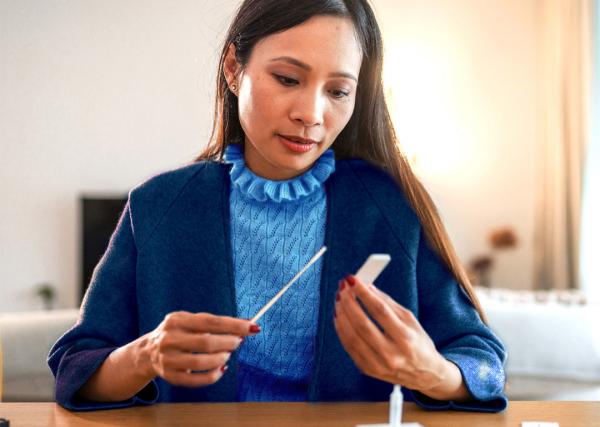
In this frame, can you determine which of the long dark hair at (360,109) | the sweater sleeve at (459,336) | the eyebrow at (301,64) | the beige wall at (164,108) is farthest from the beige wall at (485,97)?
the eyebrow at (301,64)

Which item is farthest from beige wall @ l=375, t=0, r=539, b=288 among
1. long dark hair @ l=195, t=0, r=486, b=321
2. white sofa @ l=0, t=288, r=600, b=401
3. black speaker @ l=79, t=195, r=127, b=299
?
long dark hair @ l=195, t=0, r=486, b=321

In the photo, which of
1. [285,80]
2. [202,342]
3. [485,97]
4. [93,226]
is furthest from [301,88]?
[485,97]

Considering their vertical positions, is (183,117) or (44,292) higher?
(183,117)

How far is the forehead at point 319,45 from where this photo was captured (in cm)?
110

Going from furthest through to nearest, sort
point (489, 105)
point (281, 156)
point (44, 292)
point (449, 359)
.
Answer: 1. point (489, 105)
2. point (44, 292)
3. point (281, 156)
4. point (449, 359)

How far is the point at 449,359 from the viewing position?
3.43 ft

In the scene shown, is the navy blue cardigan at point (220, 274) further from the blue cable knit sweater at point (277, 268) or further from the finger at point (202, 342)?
the finger at point (202, 342)

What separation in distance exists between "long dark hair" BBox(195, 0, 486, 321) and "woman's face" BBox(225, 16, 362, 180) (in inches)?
0.8

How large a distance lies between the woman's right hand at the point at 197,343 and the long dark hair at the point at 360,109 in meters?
0.43

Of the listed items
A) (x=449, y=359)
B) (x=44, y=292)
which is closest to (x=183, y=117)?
(x=44, y=292)

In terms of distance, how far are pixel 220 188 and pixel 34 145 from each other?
4242mm

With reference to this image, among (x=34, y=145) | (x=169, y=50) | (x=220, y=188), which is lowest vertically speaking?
(x=220, y=188)

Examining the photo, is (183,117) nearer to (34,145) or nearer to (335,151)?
(34,145)

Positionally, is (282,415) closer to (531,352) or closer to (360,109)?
(360,109)
